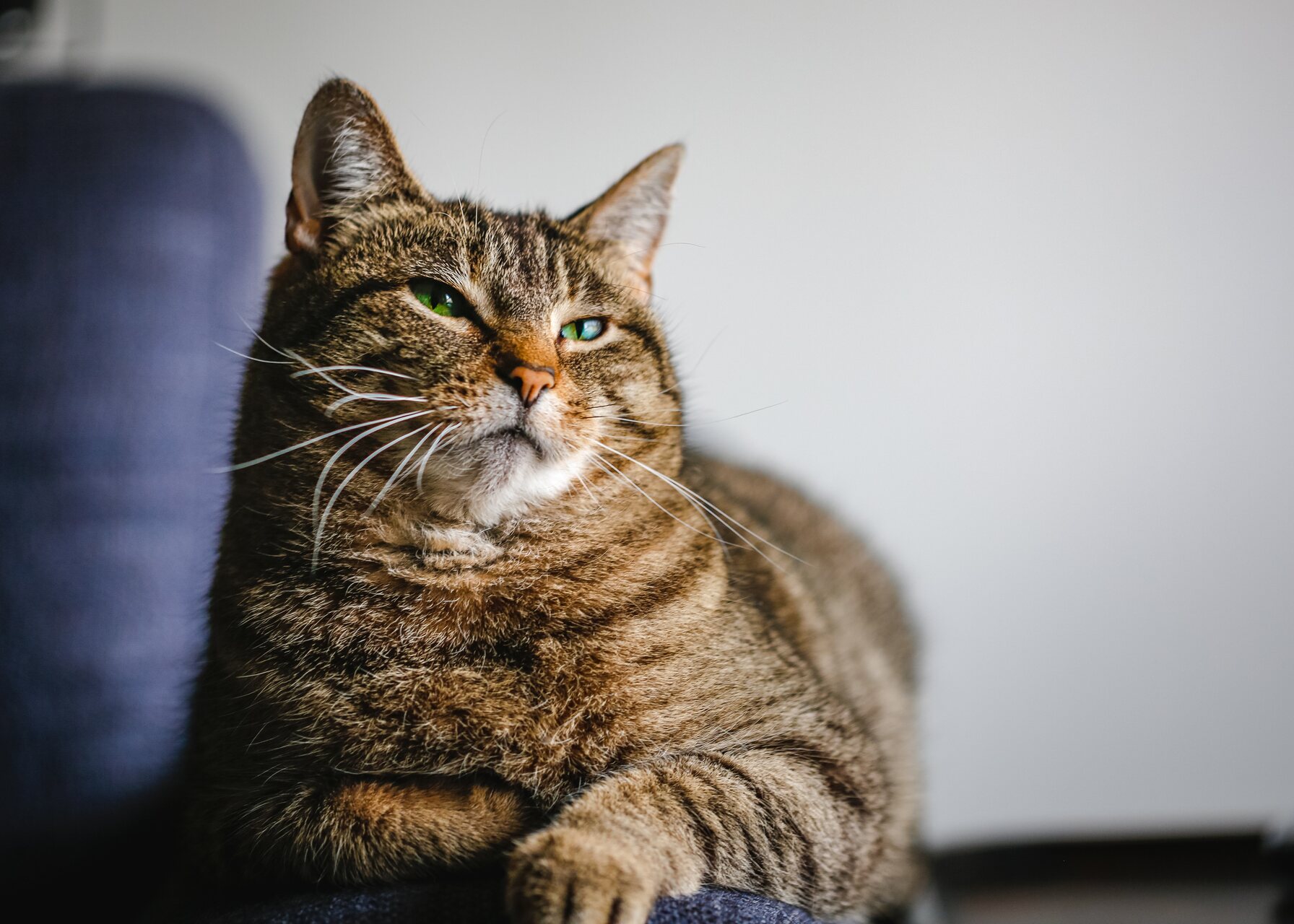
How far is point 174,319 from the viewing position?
133 centimetres

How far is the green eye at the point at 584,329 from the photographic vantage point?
0.78 meters

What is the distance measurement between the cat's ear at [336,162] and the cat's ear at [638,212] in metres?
0.18

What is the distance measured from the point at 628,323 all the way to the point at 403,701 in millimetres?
392

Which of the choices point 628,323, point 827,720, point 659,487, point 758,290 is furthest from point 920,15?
point 827,720

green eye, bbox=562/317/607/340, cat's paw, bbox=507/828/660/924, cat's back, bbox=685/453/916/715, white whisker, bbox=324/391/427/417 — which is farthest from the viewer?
cat's back, bbox=685/453/916/715

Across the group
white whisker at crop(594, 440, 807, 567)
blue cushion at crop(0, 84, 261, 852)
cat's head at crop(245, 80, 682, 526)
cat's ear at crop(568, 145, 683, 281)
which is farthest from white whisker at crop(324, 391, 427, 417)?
blue cushion at crop(0, 84, 261, 852)

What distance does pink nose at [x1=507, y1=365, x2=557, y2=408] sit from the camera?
0.66 m

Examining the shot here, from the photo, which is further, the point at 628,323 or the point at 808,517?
the point at 808,517

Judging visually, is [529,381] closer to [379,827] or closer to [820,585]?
[379,827]

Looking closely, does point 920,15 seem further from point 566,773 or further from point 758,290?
point 566,773

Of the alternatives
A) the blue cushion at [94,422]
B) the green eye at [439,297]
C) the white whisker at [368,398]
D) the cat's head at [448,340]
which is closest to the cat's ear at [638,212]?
the cat's head at [448,340]

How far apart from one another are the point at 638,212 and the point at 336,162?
0.92ft

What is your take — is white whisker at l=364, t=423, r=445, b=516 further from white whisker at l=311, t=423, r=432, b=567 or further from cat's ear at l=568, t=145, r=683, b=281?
cat's ear at l=568, t=145, r=683, b=281

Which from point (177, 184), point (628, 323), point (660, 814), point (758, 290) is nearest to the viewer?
point (660, 814)
